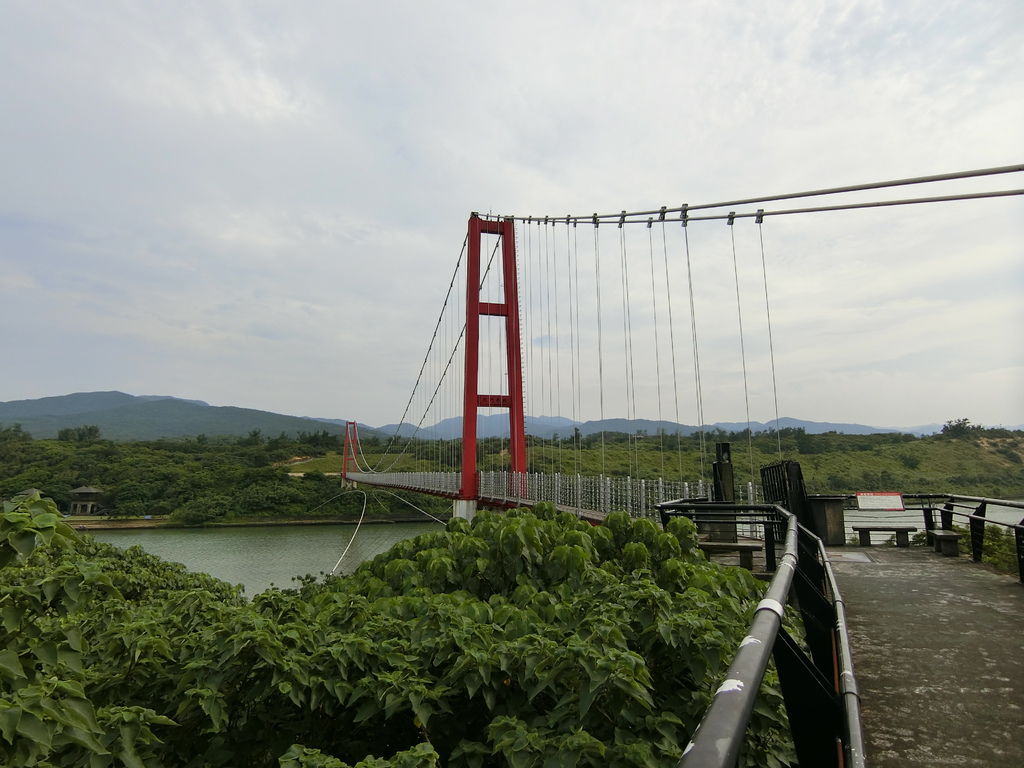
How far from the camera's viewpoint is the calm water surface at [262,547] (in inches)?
1003

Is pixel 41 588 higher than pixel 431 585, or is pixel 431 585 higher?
pixel 41 588

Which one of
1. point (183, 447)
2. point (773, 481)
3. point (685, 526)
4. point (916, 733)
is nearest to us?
point (916, 733)

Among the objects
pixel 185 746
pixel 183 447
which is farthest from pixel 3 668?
pixel 183 447

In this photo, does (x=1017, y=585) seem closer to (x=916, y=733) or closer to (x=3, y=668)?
(x=916, y=733)

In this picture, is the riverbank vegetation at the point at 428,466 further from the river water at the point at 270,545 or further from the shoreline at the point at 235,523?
the river water at the point at 270,545

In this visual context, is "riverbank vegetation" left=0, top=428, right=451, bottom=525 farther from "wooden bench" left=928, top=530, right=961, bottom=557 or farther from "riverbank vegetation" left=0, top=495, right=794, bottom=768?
"riverbank vegetation" left=0, top=495, right=794, bottom=768

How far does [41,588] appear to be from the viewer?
2.06m

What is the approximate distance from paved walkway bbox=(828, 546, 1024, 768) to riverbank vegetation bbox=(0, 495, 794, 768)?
50 centimetres

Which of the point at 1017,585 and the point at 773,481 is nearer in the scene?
the point at 1017,585

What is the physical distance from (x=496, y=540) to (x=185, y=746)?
1.95m

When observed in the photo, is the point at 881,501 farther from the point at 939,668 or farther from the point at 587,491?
the point at 939,668

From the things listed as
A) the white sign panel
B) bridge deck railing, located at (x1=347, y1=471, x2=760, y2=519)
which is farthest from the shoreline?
the white sign panel

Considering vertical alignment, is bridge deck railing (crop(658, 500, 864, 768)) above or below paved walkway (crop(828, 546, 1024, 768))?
above

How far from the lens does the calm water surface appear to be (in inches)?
1003
